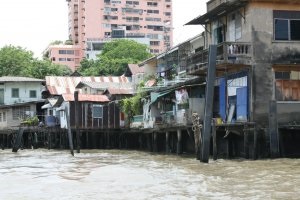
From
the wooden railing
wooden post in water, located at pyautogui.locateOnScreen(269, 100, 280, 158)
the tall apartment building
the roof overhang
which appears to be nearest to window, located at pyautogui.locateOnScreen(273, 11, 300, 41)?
the roof overhang

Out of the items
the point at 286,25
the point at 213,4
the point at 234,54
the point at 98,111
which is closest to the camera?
the point at 234,54

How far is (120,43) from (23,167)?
58776mm

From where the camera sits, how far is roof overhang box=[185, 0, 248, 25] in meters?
24.6

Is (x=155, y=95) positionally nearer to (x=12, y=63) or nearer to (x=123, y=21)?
(x=12, y=63)

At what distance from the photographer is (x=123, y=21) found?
110 m

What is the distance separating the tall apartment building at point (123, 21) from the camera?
105938 millimetres

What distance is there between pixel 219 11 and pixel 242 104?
4.95 m

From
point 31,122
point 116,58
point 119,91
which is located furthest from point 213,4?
point 116,58

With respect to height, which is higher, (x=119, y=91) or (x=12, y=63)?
(x=12, y=63)

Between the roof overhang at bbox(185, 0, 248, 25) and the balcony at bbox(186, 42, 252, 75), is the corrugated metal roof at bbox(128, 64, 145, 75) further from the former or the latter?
the balcony at bbox(186, 42, 252, 75)

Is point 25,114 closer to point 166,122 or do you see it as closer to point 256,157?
point 166,122

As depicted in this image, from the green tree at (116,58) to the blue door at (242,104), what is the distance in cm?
4843

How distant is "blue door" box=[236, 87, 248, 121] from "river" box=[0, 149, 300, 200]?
2806 mm

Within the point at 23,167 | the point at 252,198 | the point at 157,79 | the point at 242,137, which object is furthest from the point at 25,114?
the point at 252,198
